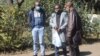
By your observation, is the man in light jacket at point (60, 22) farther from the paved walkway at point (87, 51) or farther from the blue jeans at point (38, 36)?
the paved walkway at point (87, 51)

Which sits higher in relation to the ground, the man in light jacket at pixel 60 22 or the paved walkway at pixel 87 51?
the man in light jacket at pixel 60 22

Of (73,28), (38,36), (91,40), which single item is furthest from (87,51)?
(73,28)

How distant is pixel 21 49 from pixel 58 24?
2717mm

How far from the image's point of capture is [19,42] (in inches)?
540

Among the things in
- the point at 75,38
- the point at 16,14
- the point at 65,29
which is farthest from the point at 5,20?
the point at 75,38

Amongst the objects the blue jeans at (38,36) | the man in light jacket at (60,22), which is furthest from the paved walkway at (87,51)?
the man in light jacket at (60,22)

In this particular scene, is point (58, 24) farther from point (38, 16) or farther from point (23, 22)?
point (23, 22)

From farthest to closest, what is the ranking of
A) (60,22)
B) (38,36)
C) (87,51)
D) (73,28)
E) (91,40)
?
1. (91,40)
2. (87,51)
3. (38,36)
4. (60,22)
5. (73,28)

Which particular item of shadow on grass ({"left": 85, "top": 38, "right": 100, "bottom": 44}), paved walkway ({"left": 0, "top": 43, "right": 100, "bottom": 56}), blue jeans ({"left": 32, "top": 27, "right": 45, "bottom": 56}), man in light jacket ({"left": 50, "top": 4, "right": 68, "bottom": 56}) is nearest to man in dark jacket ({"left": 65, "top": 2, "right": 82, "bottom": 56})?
man in light jacket ({"left": 50, "top": 4, "right": 68, "bottom": 56})

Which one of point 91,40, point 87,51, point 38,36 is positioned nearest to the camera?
point 38,36

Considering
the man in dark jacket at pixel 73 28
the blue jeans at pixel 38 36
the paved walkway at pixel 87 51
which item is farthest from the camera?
the paved walkway at pixel 87 51

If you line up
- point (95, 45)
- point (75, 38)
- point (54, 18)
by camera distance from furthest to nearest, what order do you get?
1. point (95, 45)
2. point (54, 18)
3. point (75, 38)

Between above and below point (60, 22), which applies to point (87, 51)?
below

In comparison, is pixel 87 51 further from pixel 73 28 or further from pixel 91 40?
pixel 73 28
